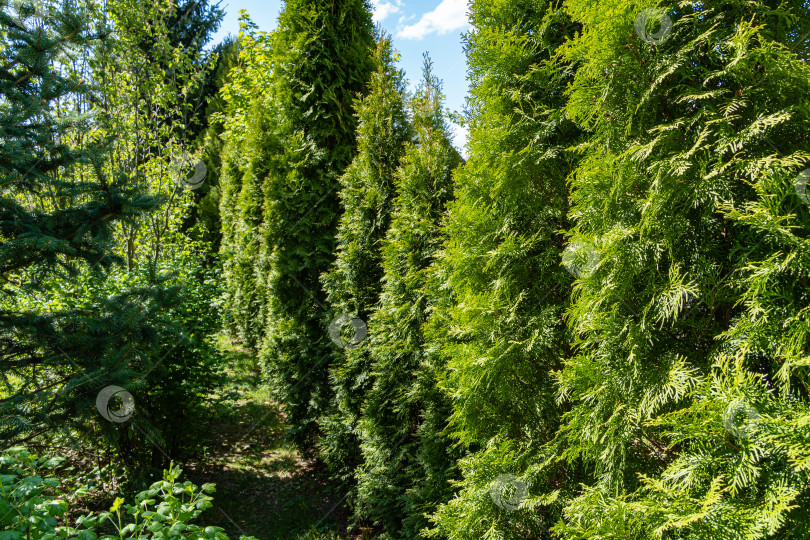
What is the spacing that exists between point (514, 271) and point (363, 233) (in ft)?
7.37

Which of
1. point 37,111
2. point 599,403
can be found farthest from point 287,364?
point 599,403

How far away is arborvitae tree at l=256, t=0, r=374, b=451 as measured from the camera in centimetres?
525

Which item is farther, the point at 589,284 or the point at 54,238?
the point at 54,238

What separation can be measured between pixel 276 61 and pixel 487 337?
4.93 m

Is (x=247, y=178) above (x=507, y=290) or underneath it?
above

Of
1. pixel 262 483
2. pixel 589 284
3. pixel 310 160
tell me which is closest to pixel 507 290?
pixel 589 284

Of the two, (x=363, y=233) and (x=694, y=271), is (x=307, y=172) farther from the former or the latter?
(x=694, y=271)

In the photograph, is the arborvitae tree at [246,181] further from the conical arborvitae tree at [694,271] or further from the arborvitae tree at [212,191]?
the conical arborvitae tree at [694,271]

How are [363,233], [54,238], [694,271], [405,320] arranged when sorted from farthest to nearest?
[363,233] < [405,320] < [54,238] < [694,271]

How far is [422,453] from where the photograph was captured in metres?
3.44

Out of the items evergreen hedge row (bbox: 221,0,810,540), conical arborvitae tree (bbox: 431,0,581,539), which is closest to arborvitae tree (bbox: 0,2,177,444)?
evergreen hedge row (bbox: 221,0,810,540)

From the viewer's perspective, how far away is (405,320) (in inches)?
144

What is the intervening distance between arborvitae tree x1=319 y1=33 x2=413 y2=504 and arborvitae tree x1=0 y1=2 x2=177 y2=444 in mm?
1870

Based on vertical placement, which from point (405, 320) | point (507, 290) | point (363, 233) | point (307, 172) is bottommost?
point (507, 290)
